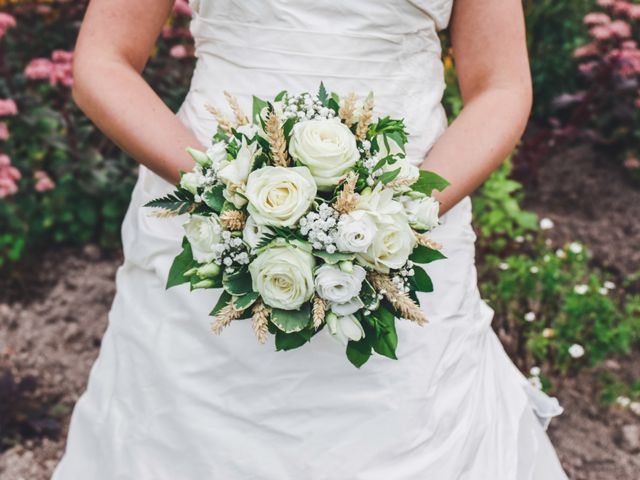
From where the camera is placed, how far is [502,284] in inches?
120

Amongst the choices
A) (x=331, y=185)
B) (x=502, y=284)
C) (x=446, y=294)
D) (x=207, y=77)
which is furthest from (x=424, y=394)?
(x=502, y=284)

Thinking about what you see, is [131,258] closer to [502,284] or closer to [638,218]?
[502,284]

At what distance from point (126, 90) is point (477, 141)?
79cm

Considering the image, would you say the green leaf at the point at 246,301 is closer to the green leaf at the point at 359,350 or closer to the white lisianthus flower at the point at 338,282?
the white lisianthus flower at the point at 338,282

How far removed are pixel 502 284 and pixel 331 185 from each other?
2.00 meters

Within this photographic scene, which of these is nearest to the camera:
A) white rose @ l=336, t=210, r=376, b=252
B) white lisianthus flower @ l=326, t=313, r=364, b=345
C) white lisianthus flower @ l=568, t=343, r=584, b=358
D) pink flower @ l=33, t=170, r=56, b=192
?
white rose @ l=336, t=210, r=376, b=252

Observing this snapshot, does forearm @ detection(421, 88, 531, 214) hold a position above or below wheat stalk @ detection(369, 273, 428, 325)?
above

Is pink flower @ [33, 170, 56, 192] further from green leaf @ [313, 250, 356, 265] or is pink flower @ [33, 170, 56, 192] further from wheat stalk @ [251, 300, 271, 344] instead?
green leaf @ [313, 250, 356, 265]

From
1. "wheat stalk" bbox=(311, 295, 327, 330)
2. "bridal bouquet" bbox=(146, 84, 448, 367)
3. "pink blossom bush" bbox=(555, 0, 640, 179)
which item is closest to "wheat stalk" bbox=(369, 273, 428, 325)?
"bridal bouquet" bbox=(146, 84, 448, 367)

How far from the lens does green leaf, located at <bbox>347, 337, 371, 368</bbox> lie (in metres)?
1.33

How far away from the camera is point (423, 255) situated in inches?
51.8

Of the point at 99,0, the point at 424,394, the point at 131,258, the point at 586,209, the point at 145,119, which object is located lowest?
the point at 586,209

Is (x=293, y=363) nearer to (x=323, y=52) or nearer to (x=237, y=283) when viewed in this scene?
(x=237, y=283)

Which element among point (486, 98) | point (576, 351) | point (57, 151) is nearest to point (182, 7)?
point (57, 151)
